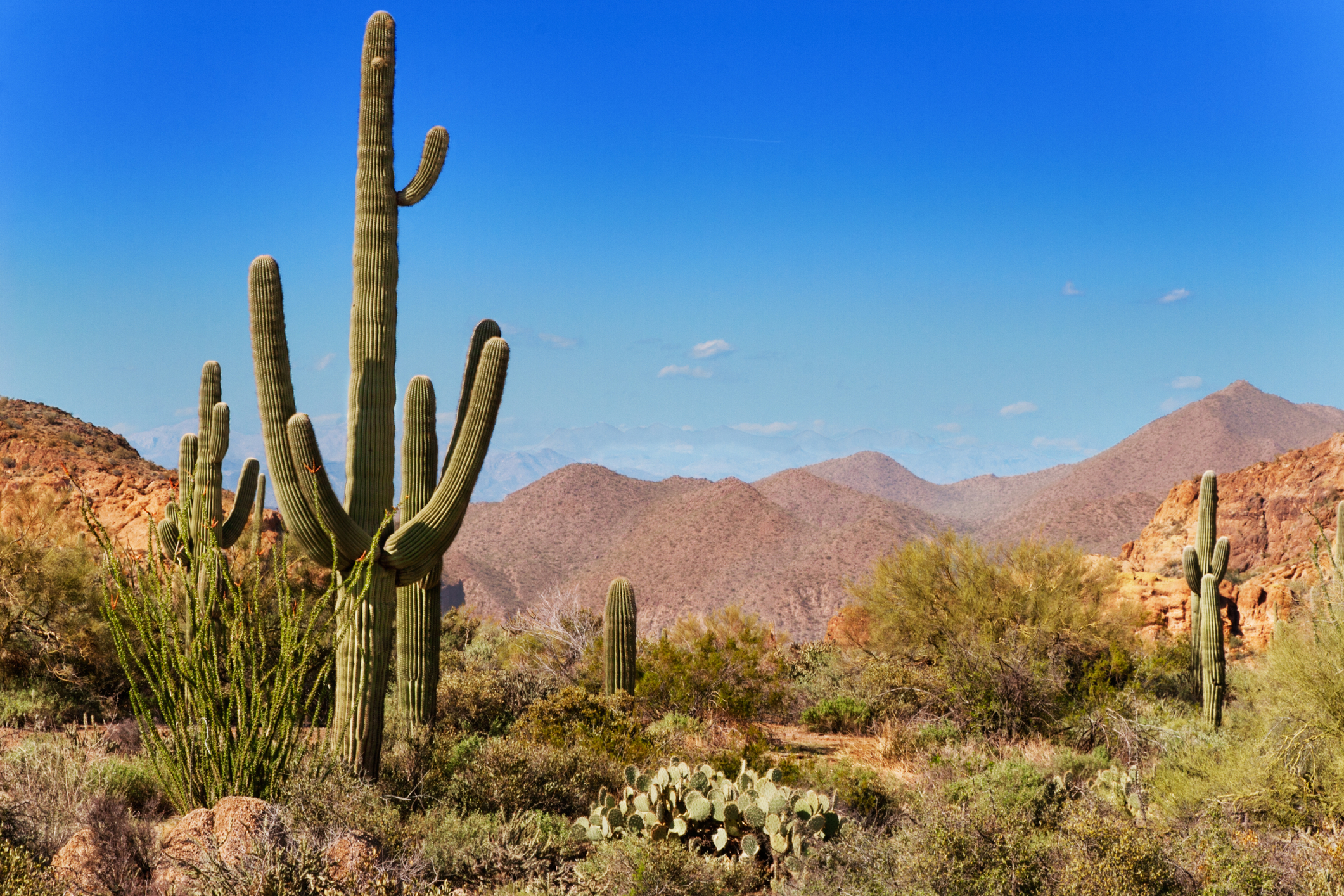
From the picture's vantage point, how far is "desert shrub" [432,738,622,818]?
7.06m

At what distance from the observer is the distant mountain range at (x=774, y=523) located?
127ft

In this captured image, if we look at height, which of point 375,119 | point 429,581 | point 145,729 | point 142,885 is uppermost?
point 375,119

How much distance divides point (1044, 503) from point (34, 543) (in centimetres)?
5097

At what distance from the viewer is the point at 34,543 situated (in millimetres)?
11336

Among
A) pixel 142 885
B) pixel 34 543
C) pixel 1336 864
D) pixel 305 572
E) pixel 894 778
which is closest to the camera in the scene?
pixel 142 885

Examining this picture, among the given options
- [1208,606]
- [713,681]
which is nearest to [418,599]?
[713,681]

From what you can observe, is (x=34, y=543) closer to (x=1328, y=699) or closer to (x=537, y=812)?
(x=537, y=812)

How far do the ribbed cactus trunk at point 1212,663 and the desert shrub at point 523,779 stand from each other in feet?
25.9

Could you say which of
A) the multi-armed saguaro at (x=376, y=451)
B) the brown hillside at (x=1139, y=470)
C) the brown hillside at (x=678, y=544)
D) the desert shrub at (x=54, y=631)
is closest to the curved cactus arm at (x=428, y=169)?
the multi-armed saguaro at (x=376, y=451)

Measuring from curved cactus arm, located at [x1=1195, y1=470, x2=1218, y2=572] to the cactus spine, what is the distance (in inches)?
333

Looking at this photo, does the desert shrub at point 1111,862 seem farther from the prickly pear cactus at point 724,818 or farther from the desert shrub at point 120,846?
the desert shrub at point 120,846

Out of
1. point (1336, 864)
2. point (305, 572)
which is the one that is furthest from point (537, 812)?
point (305, 572)

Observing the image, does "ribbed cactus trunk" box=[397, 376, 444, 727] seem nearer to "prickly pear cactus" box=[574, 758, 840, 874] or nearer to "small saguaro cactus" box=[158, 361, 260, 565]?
"small saguaro cactus" box=[158, 361, 260, 565]

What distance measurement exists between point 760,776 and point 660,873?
9.65 ft
